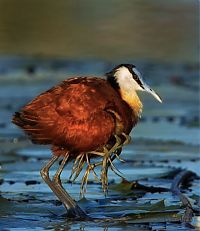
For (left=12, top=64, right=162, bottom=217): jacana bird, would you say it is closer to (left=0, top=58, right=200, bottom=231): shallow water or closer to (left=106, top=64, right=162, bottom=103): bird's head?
(left=106, top=64, right=162, bottom=103): bird's head

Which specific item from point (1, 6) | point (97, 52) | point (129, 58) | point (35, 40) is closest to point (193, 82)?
point (129, 58)

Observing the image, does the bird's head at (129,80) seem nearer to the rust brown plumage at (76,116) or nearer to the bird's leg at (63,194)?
the rust brown plumage at (76,116)

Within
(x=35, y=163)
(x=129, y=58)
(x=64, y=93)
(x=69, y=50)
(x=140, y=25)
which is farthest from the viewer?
(x=140, y=25)

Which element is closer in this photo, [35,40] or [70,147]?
[70,147]

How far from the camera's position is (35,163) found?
1142cm

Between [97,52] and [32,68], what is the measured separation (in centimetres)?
310

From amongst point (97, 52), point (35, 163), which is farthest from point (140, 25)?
point (35, 163)

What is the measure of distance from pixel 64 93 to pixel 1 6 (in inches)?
648

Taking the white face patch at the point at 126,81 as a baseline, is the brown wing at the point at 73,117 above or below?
below

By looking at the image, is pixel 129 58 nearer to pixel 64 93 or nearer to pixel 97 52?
pixel 97 52

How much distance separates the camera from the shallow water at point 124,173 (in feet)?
28.6

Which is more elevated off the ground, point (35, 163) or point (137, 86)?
point (137, 86)

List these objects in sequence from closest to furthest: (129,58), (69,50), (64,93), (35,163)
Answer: (64,93)
(35,163)
(129,58)
(69,50)

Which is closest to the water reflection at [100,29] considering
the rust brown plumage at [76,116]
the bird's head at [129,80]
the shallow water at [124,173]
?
the shallow water at [124,173]
